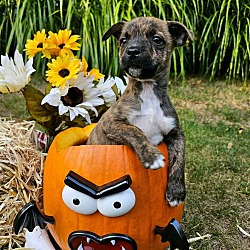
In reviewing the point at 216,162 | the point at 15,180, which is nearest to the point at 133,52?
the point at 15,180

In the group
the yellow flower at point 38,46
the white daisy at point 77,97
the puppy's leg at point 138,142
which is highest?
the yellow flower at point 38,46

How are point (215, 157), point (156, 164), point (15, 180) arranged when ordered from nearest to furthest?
1. point (156, 164)
2. point (15, 180)
3. point (215, 157)

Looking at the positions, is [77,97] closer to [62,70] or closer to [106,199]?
[62,70]

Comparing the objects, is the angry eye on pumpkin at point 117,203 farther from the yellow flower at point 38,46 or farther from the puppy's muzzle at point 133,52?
the yellow flower at point 38,46

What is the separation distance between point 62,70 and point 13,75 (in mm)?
300

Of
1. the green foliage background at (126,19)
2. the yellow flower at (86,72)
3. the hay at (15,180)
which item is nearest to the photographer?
the hay at (15,180)

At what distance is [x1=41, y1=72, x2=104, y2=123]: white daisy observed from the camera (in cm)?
280

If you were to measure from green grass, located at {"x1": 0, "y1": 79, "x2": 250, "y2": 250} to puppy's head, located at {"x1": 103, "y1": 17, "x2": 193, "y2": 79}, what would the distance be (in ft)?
3.86

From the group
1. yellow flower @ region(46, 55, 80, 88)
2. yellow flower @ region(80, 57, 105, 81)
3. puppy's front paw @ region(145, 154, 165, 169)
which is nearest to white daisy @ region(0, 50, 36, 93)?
yellow flower @ region(46, 55, 80, 88)

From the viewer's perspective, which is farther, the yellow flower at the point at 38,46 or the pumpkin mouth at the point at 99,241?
the yellow flower at the point at 38,46

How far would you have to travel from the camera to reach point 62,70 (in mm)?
2797

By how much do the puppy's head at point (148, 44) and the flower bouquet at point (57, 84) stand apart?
0.31m

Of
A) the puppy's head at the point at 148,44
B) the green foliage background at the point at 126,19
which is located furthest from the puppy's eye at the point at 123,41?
the green foliage background at the point at 126,19

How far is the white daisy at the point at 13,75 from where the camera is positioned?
9.38ft
